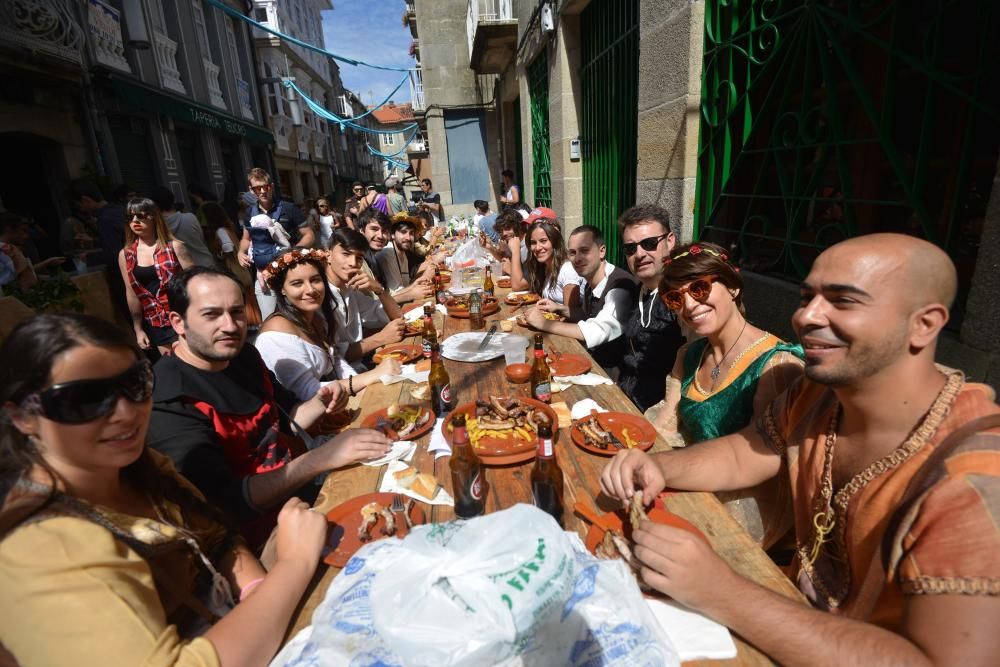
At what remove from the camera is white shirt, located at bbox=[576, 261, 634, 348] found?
140 inches

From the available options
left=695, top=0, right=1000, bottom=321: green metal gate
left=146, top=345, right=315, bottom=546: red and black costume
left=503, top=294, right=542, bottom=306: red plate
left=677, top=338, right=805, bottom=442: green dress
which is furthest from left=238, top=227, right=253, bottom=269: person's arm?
left=677, top=338, right=805, bottom=442: green dress

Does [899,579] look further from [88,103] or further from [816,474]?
[88,103]

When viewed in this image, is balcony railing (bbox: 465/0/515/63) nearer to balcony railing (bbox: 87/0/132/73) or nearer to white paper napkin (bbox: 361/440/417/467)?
balcony railing (bbox: 87/0/132/73)

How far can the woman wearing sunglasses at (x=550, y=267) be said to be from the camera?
462cm

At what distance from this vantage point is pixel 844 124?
9.76ft

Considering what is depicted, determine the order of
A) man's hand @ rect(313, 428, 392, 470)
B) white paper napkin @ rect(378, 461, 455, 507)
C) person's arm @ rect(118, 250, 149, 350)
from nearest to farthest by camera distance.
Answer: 1. white paper napkin @ rect(378, 461, 455, 507)
2. man's hand @ rect(313, 428, 392, 470)
3. person's arm @ rect(118, 250, 149, 350)

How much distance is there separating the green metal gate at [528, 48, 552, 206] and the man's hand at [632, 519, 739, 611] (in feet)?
27.8

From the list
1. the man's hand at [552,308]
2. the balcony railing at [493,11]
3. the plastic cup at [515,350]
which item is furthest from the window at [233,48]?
the plastic cup at [515,350]

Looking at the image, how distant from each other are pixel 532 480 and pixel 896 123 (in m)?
2.94

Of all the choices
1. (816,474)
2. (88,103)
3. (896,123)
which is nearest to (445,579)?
(816,474)

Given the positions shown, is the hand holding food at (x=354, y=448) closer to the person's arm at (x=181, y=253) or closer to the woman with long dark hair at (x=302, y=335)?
the woman with long dark hair at (x=302, y=335)

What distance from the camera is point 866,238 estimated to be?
1352 mm

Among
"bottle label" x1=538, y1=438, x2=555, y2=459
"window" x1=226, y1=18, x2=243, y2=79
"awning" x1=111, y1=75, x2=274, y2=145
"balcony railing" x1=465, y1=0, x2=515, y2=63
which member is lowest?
"bottle label" x1=538, y1=438, x2=555, y2=459

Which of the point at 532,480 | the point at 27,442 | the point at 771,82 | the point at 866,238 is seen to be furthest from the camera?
the point at 771,82
